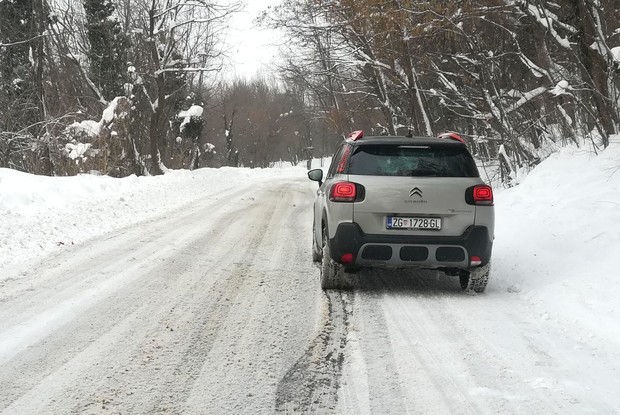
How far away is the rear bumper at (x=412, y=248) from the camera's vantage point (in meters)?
5.49

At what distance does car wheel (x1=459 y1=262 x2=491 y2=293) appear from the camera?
5.79m

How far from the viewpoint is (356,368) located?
3.76 m

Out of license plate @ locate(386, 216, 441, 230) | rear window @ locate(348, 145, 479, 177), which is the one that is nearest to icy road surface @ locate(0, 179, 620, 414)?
license plate @ locate(386, 216, 441, 230)

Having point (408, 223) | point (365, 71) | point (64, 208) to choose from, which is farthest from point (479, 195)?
point (365, 71)

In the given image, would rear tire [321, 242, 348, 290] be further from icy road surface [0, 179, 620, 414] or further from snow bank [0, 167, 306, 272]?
snow bank [0, 167, 306, 272]

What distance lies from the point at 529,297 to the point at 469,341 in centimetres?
168

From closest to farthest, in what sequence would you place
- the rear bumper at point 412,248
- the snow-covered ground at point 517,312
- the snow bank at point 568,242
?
1. the snow-covered ground at point 517,312
2. the snow bank at point 568,242
3. the rear bumper at point 412,248

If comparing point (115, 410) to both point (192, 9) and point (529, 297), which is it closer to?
point (529, 297)

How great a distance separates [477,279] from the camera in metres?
5.84

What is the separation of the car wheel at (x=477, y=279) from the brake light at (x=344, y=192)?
157 centimetres

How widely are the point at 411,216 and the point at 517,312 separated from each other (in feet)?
4.54

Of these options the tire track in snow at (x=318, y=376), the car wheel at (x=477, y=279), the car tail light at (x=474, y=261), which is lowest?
the tire track in snow at (x=318, y=376)

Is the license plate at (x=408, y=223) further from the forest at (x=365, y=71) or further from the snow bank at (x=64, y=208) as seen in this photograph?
the snow bank at (x=64, y=208)

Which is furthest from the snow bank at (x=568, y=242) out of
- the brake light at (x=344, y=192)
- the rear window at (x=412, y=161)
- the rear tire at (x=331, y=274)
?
the brake light at (x=344, y=192)
